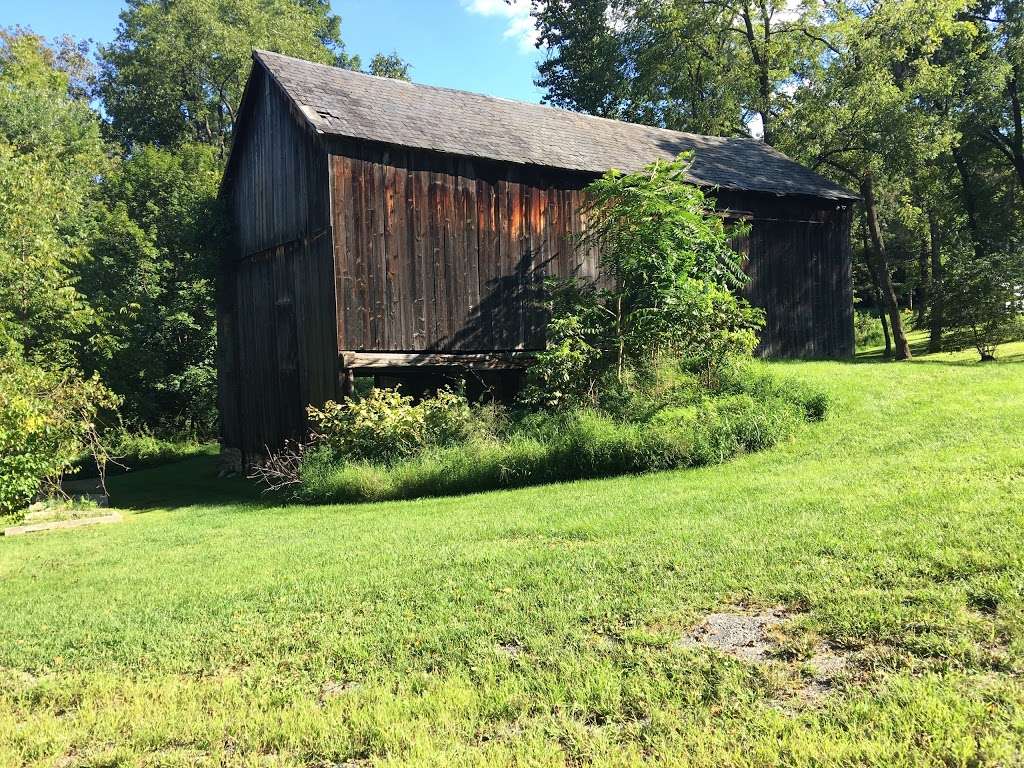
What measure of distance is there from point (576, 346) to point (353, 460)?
13.9 ft

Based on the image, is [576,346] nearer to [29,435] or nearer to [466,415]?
[466,415]

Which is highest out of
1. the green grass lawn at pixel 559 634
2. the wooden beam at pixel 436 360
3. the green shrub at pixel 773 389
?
the wooden beam at pixel 436 360

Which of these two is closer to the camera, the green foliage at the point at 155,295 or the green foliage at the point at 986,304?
the green foliage at the point at 986,304

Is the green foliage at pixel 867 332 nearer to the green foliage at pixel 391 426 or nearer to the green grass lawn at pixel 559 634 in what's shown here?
the green foliage at pixel 391 426

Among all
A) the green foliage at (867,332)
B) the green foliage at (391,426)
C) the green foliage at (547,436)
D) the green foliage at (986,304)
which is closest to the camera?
the green foliage at (547,436)

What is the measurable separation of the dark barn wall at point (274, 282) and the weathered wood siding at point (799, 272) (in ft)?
33.1

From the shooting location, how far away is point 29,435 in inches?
471

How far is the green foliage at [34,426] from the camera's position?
11391 mm

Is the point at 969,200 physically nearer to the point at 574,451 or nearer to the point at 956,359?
the point at 956,359

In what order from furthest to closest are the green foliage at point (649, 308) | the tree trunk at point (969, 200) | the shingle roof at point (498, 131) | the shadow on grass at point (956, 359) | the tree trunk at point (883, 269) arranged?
1. the tree trunk at point (969, 200)
2. the tree trunk at point (883, 269)
3. the shadow on grass at point (956, 359)
4. the shingle roof at point (498, 131)
5. the green foliage at point (649, 308)

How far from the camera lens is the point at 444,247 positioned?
14.3 metres

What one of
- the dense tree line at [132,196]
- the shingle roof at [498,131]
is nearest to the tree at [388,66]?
the dense tree line at [132,196]

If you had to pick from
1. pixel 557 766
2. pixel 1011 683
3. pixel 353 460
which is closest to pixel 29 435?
pixel 353 460

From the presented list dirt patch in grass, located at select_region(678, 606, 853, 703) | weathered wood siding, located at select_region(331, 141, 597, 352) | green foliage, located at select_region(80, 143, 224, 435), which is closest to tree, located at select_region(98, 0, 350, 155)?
green foliage, located at select_region(80, 143, 224, 435)
